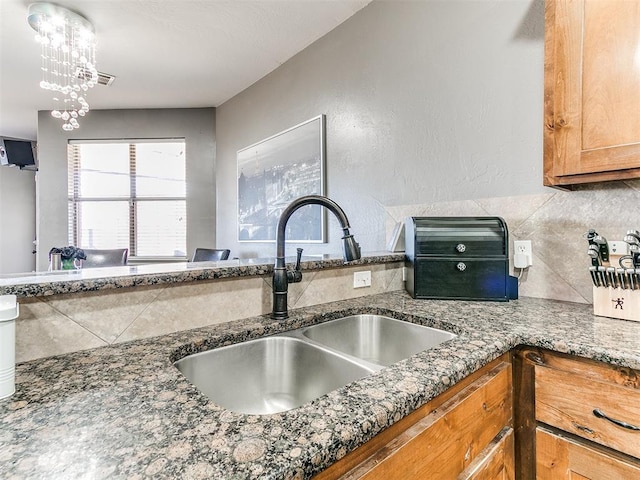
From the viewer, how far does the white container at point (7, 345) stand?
1.92ft

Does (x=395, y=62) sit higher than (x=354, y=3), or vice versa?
(x=354, y=3)

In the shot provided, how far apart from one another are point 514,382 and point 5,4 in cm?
362

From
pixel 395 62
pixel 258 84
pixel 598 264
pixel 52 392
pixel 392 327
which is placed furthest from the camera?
pixel 258 84

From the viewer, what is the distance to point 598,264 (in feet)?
3.60

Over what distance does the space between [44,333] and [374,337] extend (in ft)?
3.27

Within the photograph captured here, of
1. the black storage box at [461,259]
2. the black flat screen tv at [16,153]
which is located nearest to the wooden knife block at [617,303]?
the black storage box at [461,259]

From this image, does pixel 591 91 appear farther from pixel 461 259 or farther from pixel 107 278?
pixel 107 278

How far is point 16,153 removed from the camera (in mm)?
5250

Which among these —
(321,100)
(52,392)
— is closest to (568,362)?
(52,392)

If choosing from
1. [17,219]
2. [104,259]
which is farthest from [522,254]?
[17,219]

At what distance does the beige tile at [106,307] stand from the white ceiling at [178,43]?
88.1 inches

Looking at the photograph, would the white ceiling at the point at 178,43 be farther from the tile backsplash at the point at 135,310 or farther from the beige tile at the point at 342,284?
the tile backsplash at the point at 135,310

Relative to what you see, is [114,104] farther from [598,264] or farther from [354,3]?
[598,264]

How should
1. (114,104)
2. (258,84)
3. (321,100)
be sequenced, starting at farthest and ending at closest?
(114,104)
(258,84)
(321,100)
